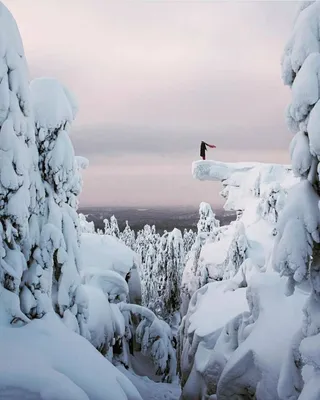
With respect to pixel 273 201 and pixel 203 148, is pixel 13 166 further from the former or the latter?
pixel 203 148

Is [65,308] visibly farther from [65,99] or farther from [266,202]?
[266,202]

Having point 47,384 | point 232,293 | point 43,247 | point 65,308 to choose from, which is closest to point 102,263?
point 232,293

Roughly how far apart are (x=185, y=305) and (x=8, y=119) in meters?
22.8

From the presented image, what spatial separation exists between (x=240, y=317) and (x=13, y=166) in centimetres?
663

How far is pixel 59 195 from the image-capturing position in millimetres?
10031

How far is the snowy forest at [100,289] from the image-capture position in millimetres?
6121

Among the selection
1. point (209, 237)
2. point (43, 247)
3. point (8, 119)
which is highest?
point (8, 119)

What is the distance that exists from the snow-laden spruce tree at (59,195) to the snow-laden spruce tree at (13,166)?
67 cm

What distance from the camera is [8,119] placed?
26.9ft

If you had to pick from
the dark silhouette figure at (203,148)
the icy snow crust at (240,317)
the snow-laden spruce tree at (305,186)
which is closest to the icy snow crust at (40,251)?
the icy snow crust at (240,317)

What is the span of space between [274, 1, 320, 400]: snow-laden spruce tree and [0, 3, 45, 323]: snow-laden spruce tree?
4680 mm

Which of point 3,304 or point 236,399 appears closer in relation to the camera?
point 3,304

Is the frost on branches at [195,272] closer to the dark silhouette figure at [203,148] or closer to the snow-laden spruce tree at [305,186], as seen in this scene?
the dark silhouette figure at [203,148]

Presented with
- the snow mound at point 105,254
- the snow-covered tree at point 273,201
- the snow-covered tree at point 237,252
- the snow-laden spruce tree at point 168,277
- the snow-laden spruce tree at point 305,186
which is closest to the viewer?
the snow-laden spruce tree at point 305,186
